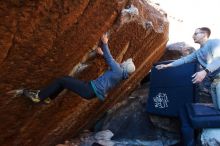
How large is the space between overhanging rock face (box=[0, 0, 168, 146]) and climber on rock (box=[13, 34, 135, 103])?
0.37ft

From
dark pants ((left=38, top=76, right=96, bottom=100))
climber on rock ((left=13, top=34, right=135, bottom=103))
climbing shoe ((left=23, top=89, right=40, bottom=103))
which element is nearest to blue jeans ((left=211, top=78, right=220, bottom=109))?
climber on rock ((left=13, top=34, right=135, bottom=103))

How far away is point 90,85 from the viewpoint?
4676mm

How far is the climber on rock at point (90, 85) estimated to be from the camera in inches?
169

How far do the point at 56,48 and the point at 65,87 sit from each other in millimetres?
723

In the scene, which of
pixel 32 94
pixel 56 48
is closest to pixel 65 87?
pixel 32 94

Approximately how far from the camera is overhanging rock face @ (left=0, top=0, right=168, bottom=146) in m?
3.14

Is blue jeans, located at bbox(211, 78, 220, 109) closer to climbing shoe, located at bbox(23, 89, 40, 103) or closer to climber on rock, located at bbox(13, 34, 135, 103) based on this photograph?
climber on rock, located at bbox(13, 34, 135, 103)

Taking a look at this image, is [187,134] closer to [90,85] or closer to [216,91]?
[216,91]

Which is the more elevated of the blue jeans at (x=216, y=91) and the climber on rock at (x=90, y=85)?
the climber on rock at (x=90, y=85)

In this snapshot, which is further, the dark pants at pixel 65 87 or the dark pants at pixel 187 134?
the dark pants at pixel 187 134

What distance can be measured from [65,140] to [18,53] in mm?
3803

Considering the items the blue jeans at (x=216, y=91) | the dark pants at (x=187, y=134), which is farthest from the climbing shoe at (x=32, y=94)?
the blue jeans at (x=216, y=91)

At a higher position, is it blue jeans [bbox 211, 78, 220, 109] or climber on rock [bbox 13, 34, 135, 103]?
climber on rock [bbox 13, 34, 135, 103]

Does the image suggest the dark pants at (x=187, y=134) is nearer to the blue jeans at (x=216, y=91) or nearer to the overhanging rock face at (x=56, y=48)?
the blue jeans at (x=216, y=91)
